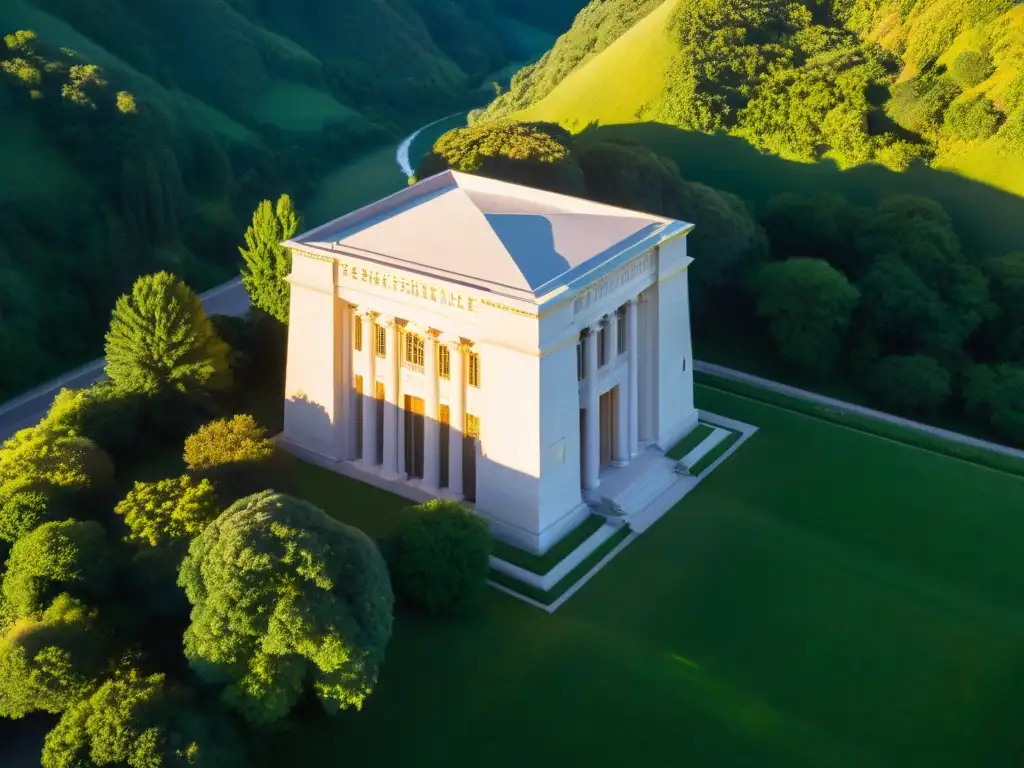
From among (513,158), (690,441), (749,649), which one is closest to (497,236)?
(690,441)

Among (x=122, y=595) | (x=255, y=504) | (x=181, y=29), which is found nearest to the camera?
(x=255, y=504)

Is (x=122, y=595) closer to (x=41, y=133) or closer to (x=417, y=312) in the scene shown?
(x=417, y=312)

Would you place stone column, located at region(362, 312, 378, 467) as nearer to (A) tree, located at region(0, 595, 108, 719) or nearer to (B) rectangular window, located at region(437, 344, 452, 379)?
(B) rectangular window, located at region(437, 344, 452, 379)

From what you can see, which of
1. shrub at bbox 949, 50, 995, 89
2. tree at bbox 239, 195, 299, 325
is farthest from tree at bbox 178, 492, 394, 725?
shrub at bbox 949, 50, 995, 89

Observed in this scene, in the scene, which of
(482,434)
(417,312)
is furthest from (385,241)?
(482,434)

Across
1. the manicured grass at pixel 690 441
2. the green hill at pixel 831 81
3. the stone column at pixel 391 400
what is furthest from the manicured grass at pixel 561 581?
the green hill at pixel 831 81
